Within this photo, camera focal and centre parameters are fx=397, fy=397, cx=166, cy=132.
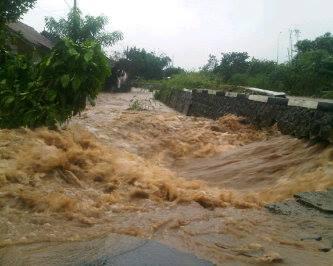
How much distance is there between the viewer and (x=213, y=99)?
50.8 feet

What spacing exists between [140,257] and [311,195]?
2862mm

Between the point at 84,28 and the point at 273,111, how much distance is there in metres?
21.0

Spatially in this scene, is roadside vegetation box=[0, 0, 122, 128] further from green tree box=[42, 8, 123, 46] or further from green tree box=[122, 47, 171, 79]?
green tree box=[122, 47, 171, 79]

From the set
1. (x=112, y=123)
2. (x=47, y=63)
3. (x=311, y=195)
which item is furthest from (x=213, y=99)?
(x=311, y=195)

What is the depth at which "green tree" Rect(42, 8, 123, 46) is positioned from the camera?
28266 millimetres

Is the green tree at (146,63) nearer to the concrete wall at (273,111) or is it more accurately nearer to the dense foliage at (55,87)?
the concrete wall at (273,111)

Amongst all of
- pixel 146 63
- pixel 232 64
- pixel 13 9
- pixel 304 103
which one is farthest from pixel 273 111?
pixel 146 63

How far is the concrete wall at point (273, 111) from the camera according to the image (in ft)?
25.7

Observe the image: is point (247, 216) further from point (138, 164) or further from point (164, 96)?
point (164, 96)

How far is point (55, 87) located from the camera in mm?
8922

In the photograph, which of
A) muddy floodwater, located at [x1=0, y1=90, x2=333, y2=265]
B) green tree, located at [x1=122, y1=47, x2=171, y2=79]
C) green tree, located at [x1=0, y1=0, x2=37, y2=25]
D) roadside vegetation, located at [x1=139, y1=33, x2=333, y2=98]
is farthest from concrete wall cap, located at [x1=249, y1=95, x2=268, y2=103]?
green tree, located at [x1=122, y1=47, x2=171, y2=79]

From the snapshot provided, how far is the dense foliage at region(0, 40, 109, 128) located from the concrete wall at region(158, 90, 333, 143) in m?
4.43

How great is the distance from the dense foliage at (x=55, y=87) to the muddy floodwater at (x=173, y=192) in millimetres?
466

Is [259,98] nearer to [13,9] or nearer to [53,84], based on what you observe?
[53,84]
